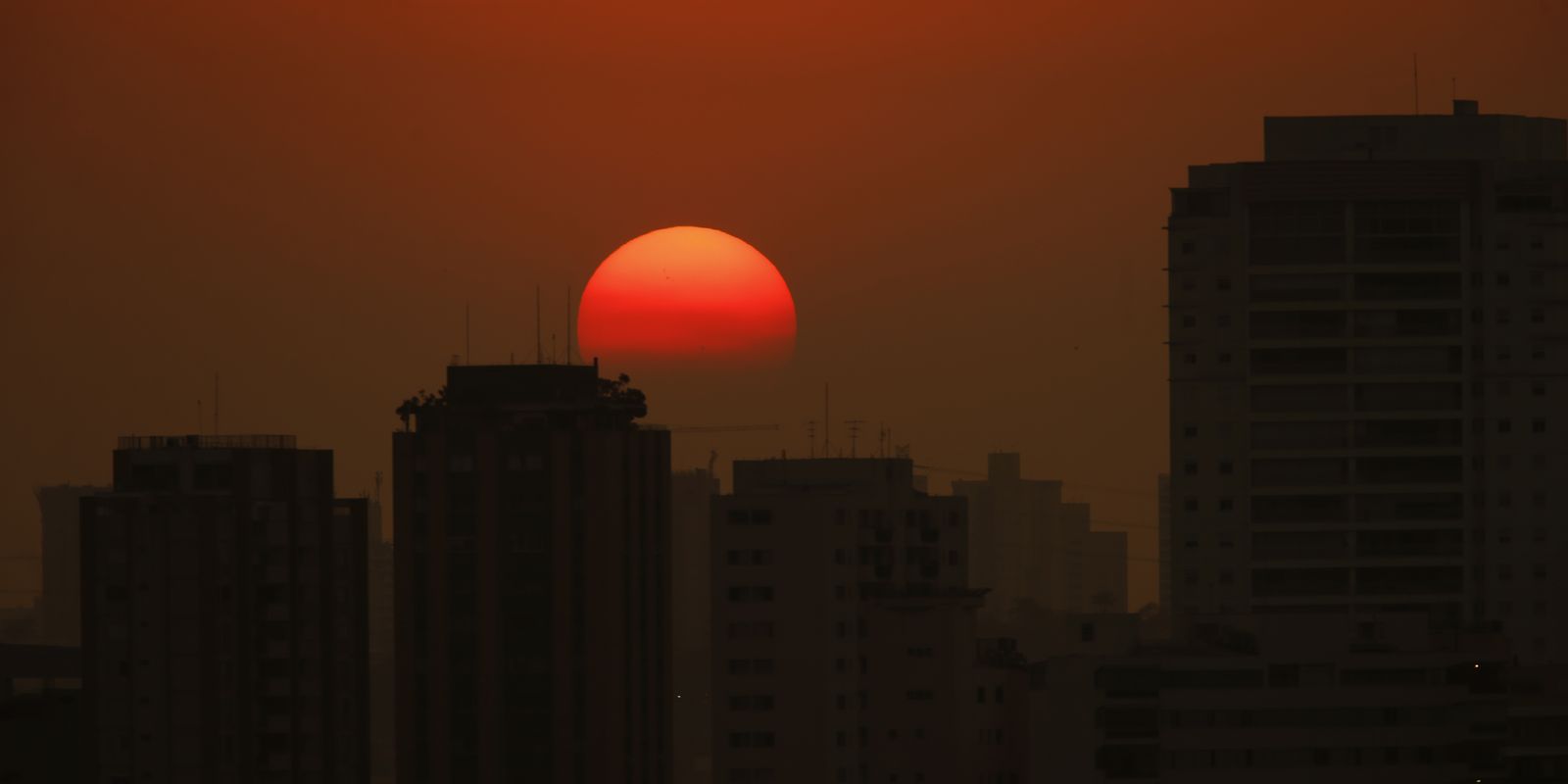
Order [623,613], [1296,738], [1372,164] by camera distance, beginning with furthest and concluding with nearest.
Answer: [623,613]
[1372,164]
[1296,738]

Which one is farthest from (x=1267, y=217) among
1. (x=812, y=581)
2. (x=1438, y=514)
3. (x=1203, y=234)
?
(x=812, y=581)

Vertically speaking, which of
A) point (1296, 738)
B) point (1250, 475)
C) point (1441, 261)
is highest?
point (1441, 261)

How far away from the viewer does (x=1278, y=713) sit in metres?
96.6

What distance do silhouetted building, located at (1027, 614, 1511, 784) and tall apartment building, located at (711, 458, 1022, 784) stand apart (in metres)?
15.4

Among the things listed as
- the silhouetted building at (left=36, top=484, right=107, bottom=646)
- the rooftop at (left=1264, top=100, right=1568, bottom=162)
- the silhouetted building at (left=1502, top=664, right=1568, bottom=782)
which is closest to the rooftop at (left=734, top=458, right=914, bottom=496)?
the rooftop at (left=1264, top=100, right=1568, bottom=162)

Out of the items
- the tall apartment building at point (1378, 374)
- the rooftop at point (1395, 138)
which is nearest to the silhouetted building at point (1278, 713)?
the tall apartment building at point (1378, 374)

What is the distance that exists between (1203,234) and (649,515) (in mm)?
25226

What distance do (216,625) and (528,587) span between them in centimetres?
2062

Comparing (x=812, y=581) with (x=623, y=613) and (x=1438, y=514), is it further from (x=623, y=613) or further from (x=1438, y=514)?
(x=1438, y=514)

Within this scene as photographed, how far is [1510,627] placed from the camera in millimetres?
115312

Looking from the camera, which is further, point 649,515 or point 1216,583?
point 649,515

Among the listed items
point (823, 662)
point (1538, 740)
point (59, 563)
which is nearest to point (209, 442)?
point (823, 662)

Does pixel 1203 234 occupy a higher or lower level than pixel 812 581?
higher

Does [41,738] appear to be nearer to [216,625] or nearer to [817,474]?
[216,625]
